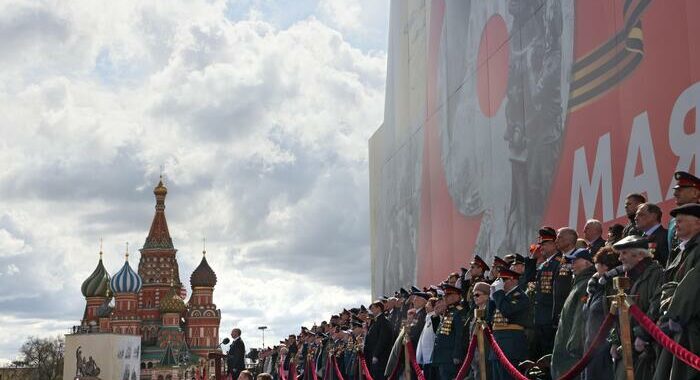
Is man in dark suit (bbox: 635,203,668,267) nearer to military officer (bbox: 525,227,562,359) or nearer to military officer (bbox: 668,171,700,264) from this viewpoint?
military officer (bbox: 668,171,700,264)

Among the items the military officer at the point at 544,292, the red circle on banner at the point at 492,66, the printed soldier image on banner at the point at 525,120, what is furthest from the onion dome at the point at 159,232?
the military officer at the point at 544,292

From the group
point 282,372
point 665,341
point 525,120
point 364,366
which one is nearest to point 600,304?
point 665,341

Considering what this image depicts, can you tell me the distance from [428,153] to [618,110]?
9.74m

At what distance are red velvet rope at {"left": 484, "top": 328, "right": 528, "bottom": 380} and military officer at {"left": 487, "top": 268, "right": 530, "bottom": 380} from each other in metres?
0.19

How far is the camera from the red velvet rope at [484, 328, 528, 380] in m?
7.30

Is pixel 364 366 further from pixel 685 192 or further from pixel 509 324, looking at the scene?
pixel 685 192

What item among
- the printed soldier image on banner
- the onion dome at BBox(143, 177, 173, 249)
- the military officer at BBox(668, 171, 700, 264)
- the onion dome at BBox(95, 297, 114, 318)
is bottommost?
the military officer at BBox(668, 171, 700, 264)

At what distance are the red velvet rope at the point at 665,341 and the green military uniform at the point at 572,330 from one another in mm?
1074

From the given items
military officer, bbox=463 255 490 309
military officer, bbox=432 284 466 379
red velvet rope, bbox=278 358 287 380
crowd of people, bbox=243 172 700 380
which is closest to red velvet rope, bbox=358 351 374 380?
crowd of people, bbox=243 172 700 380

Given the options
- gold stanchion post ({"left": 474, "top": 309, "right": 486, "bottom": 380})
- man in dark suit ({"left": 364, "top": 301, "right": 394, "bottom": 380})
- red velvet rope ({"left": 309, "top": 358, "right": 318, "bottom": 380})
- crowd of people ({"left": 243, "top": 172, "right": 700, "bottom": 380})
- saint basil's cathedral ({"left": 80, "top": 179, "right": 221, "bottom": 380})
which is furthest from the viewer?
saint basil's cathedral ({"left": 80, "top": 179, "right": 221, "bottom": 380})

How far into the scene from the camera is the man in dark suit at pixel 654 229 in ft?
23.1

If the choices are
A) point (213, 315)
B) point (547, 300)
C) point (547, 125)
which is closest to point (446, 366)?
point (547, 300)

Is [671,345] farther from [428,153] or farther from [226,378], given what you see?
[428,153]

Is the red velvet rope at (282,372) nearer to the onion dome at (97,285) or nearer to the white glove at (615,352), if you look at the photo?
the white glove at (615,352)
